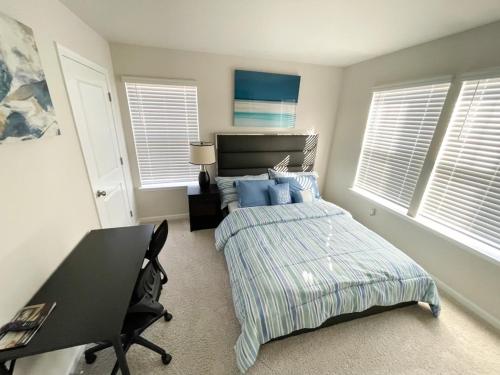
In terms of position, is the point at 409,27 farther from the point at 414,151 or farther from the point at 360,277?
the point at 360,277

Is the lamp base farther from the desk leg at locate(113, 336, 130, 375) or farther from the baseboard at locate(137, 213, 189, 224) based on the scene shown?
the desk leg at locate(113, 336, 130, 375)

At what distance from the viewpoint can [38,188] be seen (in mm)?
1204

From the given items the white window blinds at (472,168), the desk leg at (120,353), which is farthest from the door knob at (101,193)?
the white window blinds at (472,168)

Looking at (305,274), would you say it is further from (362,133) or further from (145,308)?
(362,133)

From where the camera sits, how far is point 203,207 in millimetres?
2875

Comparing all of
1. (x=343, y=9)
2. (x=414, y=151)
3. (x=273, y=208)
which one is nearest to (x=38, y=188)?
(x=273, y=208)

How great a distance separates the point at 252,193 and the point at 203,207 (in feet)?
2.49

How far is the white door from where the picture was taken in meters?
1.67

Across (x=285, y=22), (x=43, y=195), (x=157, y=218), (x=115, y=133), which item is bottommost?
(x=157, y=218)

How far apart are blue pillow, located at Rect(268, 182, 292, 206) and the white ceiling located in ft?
5.54

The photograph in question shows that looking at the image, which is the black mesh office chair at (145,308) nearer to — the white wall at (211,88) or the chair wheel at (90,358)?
the chair wheel at (90,358)

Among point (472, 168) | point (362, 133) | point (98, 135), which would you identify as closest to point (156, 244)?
point (98, 135)

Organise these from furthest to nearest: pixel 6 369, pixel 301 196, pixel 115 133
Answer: pixel 301 196 → pixel 115 133 → pixel 6 369

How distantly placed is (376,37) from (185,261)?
3171 millimetres
